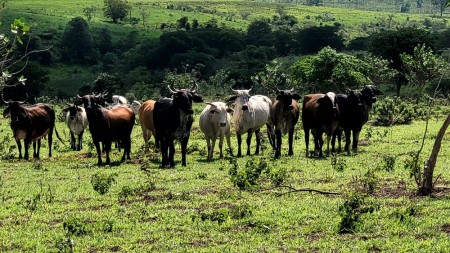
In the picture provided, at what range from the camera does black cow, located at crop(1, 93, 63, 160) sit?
23.2 metres

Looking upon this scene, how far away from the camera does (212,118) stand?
21.3m

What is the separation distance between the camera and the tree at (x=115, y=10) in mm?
144625

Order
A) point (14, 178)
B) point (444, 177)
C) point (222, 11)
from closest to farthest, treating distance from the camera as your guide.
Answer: point (444, 177), point (14, 178), point (222, 11)

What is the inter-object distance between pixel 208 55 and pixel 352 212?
82.6 metres

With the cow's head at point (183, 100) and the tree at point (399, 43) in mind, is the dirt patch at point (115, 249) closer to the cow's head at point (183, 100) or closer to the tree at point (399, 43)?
the cow's head at point (183, 100)

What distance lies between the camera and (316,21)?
16612 centimetres

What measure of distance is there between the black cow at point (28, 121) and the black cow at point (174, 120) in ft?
22.0

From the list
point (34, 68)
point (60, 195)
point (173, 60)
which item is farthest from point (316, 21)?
point (60, 195)

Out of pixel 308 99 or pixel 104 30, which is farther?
pixel 104 30

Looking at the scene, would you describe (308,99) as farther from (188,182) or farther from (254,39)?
(254,39)

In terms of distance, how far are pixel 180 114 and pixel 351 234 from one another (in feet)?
34.5

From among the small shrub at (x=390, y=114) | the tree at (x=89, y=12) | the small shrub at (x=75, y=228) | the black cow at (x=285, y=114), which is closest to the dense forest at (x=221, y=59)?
the tree at (x=89, y=12)

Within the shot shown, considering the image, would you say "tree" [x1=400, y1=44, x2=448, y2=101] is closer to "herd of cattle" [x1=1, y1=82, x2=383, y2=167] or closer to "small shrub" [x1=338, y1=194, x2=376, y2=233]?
"herd of cattle" [x1=1, y1=82, x2=383, y2=167]

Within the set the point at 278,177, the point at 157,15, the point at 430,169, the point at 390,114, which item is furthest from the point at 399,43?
the point at 157,15
